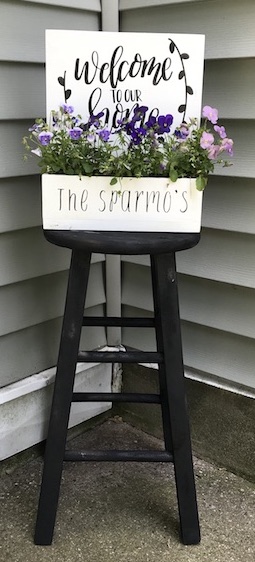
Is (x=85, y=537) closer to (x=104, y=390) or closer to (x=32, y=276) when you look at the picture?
(x=104, y=390)

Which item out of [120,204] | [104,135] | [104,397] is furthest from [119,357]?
[104,135]

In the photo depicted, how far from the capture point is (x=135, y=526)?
160 centimetres

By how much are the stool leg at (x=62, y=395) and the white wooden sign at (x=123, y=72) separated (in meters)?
0.34

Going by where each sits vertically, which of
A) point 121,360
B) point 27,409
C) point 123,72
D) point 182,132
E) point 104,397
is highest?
point 123,72

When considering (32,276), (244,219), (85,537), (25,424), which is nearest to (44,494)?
(85,537)

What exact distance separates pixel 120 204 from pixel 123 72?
30 centimetres

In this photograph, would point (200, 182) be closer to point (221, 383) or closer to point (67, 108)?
point (67, 108)

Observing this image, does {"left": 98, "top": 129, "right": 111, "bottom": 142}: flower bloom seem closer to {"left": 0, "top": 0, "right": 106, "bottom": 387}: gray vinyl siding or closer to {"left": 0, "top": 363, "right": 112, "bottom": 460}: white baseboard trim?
{"left": 0, "top": 0, "right": 106, "bottom": 387}: gray vinyl siding

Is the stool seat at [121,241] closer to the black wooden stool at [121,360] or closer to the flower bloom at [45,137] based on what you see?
the black wooden stool at [121,360]

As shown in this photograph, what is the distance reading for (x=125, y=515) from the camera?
5.38ft

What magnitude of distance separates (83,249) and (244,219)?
0.49m

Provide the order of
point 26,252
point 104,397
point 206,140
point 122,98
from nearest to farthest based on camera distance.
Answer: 1. point 206,140
2. point 122,98
3. point 104,397
4. point 26,252

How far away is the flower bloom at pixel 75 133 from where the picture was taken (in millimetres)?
1301

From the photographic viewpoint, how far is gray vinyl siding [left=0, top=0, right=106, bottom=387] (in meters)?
1.54
